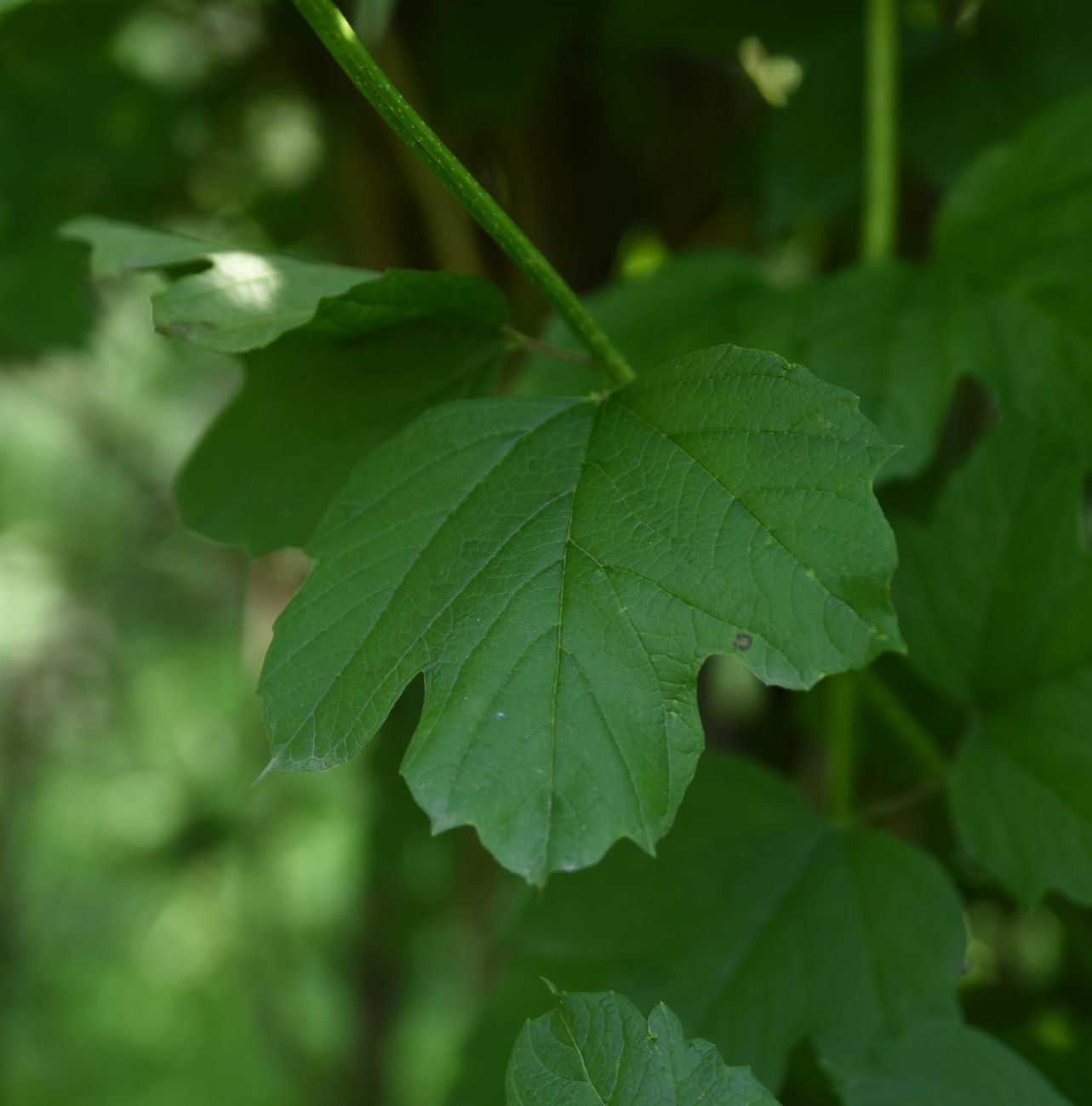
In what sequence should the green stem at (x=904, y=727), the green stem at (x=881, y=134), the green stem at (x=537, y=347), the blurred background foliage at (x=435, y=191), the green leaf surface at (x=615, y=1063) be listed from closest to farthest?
the green leaf surface at (x=615, y=1063)
the green stem at (x=537, y=347)
the green stem at (x=904, y=727)
the green stem at (x=881, y=134)
the blurred background foliage at (x=435, y=191)

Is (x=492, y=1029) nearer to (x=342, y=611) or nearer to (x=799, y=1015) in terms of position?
(x=799, y=1015)

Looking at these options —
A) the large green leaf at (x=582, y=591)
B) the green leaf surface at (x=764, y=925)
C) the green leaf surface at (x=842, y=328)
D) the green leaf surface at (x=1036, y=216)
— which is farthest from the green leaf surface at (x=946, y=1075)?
the green leaf surface at (x=1036, y=216)

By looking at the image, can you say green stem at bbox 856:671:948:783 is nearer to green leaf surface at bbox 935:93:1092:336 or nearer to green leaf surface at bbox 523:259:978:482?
green leaf surface at bbox 523:259:978:482

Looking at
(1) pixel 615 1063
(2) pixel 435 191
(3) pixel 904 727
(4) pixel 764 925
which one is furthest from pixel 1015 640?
(2) pixel 435 191

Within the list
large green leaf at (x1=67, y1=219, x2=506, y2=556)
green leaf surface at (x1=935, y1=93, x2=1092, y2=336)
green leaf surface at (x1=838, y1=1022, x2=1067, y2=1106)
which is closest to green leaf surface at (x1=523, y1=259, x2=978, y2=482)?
green leaf surface at (x1=935, y1=93, x2=1092, y2=336)

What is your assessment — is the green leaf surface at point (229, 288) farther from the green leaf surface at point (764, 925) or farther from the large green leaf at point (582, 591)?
the green leaf surface at point (764, 925)

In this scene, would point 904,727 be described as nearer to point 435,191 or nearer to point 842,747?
point 842,747
